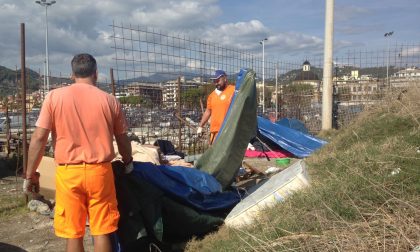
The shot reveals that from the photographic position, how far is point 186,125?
1026 centimetres

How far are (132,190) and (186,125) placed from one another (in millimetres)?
6463

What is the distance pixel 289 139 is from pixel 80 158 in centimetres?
748

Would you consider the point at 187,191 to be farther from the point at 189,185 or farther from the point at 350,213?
the point at 350,213

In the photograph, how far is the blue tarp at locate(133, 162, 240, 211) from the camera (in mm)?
4152

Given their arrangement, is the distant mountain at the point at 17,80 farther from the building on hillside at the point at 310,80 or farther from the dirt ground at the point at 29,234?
the building on hillside at the point at 310,80

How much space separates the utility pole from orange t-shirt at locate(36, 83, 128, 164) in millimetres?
11413

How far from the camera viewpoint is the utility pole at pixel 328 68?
13773 millimetres

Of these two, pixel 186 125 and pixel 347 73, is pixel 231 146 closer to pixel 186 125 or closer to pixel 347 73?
pixel 186 125

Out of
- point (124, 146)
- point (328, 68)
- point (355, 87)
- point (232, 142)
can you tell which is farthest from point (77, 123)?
point (355, 87)

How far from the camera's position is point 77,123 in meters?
3.17

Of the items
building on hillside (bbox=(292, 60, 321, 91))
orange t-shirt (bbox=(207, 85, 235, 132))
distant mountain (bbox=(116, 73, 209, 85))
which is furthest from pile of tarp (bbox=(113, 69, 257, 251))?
building on hillside (bbox=(292, 60, 321, 91))

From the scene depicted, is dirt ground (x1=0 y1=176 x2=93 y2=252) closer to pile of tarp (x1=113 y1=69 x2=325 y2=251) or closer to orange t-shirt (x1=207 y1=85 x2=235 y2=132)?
pile of tarp (x1=113 y1=69 x2=325 y2=251)

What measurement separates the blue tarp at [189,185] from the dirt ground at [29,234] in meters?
1.03

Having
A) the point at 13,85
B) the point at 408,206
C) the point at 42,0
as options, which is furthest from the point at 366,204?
the point at 42,0
